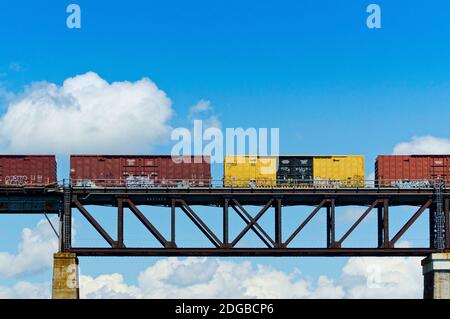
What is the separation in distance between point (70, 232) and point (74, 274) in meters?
3.74

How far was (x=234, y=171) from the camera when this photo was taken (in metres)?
78.7

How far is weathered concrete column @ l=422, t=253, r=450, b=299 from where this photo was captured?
76250 mm

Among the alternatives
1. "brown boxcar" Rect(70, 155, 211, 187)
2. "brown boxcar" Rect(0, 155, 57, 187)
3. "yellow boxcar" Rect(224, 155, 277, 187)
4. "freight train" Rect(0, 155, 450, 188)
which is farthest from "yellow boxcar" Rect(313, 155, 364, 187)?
"brown boxcar" Rect(0, 155, 57, 187)

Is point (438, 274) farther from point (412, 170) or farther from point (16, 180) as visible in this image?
point (16, 180)

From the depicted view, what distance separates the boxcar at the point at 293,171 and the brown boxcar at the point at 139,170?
2966mm

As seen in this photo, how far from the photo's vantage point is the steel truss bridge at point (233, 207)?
75438mm

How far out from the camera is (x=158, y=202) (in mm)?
77875

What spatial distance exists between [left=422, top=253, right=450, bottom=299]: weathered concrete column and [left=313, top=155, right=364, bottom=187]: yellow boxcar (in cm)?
931

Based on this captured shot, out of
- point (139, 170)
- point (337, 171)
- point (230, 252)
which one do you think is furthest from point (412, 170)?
point (139, 170)

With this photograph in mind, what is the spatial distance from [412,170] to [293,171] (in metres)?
11.0

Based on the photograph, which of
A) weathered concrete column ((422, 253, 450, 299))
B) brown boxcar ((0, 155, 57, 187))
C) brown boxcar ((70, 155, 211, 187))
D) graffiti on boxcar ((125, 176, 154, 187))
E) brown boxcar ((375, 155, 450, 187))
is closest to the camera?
weathered concrete column ((422, 253, 450, 299))

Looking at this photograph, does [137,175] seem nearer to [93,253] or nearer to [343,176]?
[93,253]

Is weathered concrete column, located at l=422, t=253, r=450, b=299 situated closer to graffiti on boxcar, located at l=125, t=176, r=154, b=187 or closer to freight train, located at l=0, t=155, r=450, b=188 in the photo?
freight train, located at l=0, t=155, r=450, b=188
